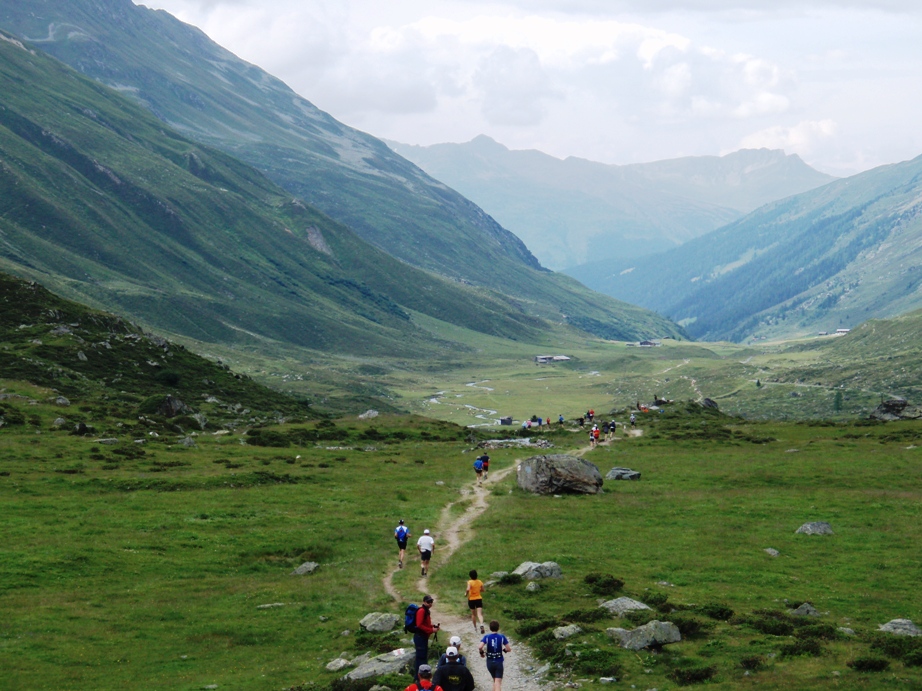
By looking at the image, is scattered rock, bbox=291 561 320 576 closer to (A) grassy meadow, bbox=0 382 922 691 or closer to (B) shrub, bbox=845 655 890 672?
(A) grassy meadow, bbox=0 382 922 691

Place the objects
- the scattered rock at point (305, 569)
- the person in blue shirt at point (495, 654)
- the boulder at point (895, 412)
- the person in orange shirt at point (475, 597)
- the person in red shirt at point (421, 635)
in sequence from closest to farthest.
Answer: the person in blue shirt at point (495, 654)
the person in red shirt at point (421, 635)
the person in orange shirt at point (475, 597)
the scattered rock at point (305, 569)
the boulder at point (895, 412)

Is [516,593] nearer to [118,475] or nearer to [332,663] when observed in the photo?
[332,663]

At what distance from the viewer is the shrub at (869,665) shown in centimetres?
2797

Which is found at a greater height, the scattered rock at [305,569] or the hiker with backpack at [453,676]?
the scattered rock at [305,569]

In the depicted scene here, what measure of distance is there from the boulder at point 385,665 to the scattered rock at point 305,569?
598 inches

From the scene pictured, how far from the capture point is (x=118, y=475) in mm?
64750

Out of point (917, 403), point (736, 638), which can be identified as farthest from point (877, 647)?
point (917, 403)

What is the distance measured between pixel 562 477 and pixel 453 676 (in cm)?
4258

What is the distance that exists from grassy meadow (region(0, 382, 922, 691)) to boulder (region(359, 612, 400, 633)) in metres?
1.09

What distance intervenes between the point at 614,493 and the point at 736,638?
36.7 m

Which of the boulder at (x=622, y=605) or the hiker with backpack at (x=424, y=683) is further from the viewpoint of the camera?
the boulder at (x=622, y=605)

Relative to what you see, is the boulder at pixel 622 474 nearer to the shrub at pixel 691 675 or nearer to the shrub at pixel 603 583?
the shrub at pixel 603 583

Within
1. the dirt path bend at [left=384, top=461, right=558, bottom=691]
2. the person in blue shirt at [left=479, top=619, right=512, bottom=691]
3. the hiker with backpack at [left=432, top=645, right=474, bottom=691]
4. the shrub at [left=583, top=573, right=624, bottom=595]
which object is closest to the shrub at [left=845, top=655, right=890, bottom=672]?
the dirt path bend at [left=384, top=461, right=558, bottom=691]

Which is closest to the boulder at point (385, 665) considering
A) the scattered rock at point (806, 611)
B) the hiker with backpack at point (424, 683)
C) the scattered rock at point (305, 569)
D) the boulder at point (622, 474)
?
the hiker with backpack at point (424, 683)
